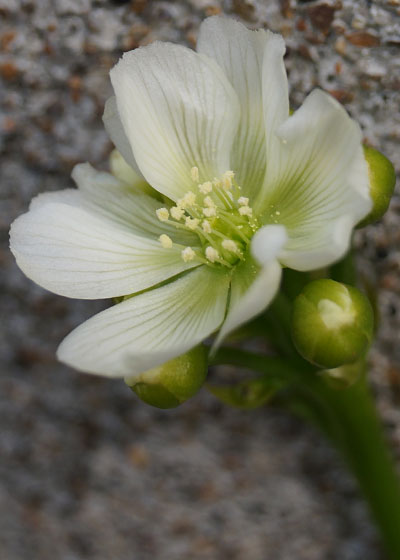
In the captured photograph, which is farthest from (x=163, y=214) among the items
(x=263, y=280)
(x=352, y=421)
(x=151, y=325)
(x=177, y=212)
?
(x=352, y=421)

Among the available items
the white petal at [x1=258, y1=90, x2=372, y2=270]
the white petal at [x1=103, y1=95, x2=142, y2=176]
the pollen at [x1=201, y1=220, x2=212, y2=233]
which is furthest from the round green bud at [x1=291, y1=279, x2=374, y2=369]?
the white petal at [x1=103, y1=95, x2=142, y2=176]

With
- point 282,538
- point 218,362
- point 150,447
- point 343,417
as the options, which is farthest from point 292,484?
point 218,362

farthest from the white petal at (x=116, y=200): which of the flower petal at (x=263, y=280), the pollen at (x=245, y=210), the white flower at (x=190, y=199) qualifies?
the flower petal at (x=263, y=280)

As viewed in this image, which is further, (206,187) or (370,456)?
(370,456)

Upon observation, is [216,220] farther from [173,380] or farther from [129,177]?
[173,380]

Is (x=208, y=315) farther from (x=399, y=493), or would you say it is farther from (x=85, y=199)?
(x=399, y=493)
